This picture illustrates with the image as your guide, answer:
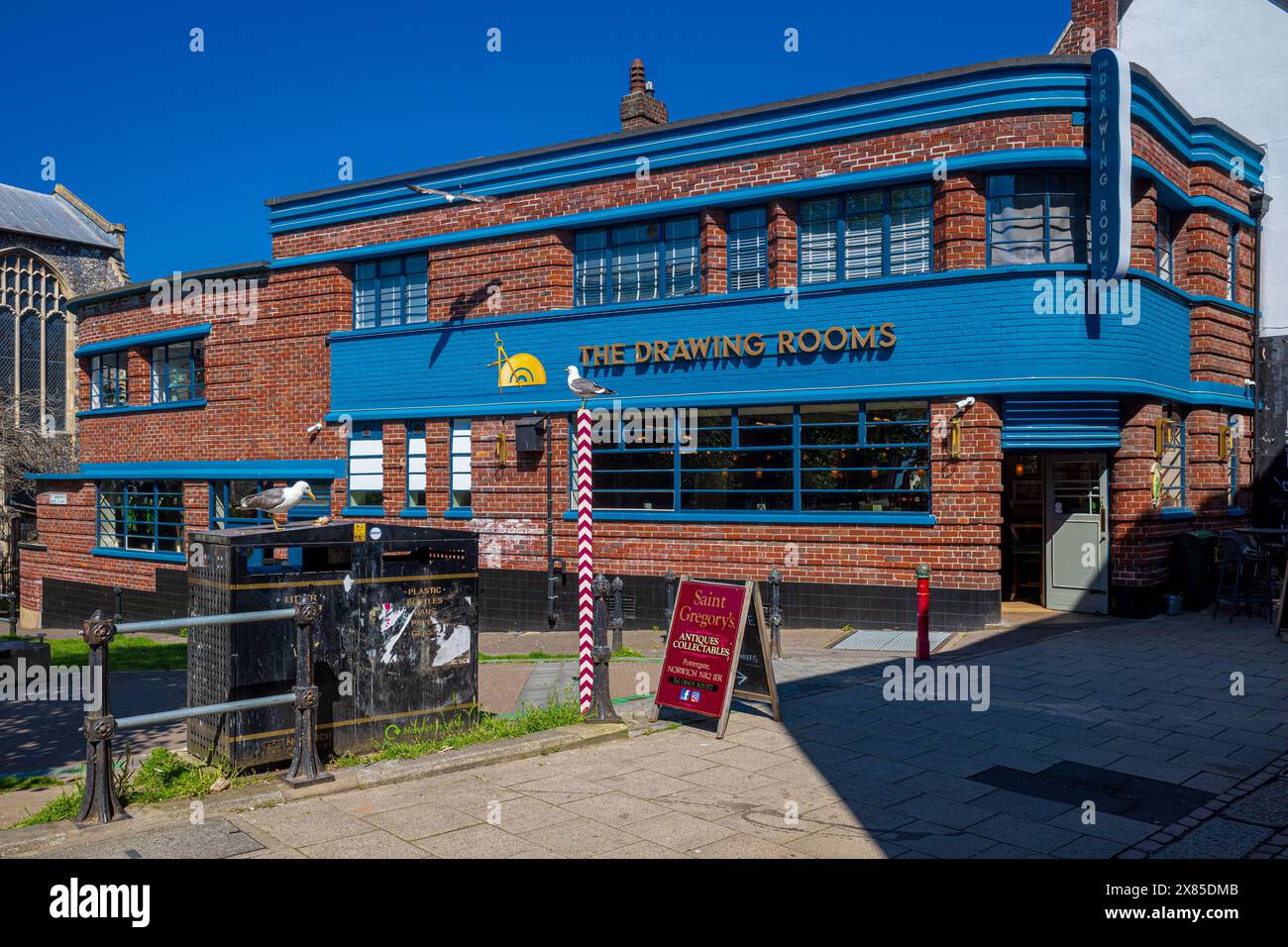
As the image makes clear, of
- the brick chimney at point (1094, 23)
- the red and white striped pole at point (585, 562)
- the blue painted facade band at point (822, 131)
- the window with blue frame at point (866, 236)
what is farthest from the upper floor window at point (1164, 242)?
the red and white striped pole at point (585, 562)

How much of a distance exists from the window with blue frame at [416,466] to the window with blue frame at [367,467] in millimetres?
607

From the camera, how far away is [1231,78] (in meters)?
19.3

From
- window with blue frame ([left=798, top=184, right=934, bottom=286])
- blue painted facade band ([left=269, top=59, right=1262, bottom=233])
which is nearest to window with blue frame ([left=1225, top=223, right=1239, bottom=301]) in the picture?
blue painted facade band ([left=269, top=59, right=1262, bottom=233])

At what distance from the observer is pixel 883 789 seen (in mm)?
7062

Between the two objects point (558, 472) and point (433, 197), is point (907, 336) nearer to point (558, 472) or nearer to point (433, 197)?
point (558, 472)

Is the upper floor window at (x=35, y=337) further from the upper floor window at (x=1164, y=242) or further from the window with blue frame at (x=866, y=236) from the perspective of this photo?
the upper floor window at (x=1164, y=242)

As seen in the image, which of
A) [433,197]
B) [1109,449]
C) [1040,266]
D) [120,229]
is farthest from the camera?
[120,229]

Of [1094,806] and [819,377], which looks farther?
[819,377]

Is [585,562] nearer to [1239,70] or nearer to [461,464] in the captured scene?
[461,464]

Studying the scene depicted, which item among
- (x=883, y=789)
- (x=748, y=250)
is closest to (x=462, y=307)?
(x=748, y=250)

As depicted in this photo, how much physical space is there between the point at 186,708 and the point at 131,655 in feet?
37.1

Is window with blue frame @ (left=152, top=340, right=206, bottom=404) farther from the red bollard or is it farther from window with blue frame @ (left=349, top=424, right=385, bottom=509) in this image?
the red bollard

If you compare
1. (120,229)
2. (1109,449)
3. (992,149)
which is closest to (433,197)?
(992,149)

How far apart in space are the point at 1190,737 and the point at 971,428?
6.44 meters
